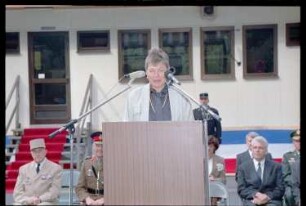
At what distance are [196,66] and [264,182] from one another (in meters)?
3.85

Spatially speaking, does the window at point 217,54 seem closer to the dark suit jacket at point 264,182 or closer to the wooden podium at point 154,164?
the dark suit jacket at point 264,182

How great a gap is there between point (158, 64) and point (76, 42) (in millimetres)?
5114

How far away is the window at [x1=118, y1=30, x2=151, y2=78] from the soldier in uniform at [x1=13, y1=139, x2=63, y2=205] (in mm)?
3694

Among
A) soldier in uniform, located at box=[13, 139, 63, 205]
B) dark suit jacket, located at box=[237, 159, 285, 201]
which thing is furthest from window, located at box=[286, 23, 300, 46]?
soldier in uniform, located at box=[13, 139, 63, 205]

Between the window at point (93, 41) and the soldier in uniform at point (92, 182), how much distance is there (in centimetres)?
419

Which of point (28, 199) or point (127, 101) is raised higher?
point (127, 101)

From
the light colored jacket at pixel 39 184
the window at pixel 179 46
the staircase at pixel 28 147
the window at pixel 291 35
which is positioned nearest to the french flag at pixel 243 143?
the window at pixel 179 46

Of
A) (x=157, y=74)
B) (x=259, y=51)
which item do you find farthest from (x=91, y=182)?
(x=259, y=51)

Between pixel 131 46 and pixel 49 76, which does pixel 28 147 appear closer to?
pixel 49 76

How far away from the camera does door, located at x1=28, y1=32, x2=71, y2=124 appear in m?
6.93

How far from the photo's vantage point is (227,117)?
698 centimetres
